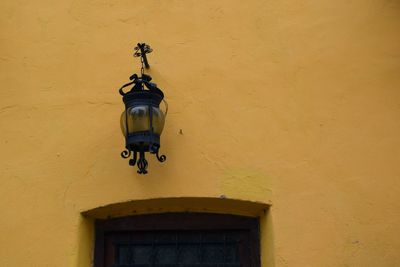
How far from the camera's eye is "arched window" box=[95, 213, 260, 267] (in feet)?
11.4

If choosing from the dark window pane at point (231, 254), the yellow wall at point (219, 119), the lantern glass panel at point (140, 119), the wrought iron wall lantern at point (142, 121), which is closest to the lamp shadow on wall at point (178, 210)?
the yellow wall at point (219, 119)

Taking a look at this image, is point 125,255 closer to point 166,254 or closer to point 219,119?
point 166,254

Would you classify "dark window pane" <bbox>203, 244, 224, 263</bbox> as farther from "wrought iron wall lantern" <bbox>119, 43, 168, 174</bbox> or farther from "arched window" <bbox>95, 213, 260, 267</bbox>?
"wrought iron wall lantern" <bbox>119, 43, 168, 174</bbox>

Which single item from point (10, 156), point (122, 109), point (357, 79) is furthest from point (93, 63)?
point (357, 79)

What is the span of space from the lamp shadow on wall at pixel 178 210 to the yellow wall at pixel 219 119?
29 mm

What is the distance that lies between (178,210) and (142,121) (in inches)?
27.9

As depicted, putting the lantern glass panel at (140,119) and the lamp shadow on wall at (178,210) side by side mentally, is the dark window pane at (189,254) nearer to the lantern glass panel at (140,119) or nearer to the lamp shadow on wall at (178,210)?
the lamp shadow on wall at (178,210)

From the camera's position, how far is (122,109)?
11.7 feet

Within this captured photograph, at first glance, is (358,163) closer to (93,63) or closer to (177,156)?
(177,156)

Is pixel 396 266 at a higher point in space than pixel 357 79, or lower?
lower

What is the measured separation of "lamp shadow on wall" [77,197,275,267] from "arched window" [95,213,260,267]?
0.04 meters

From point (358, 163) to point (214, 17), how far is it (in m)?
1.36

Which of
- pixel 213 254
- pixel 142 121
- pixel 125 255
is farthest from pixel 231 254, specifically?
pixel 142 121

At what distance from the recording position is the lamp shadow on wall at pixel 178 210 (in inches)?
131
